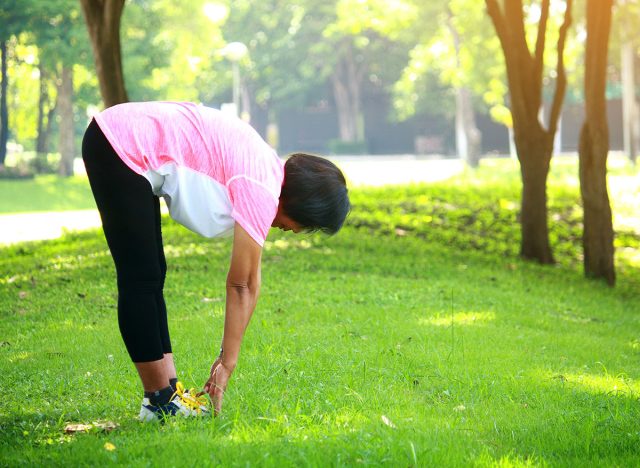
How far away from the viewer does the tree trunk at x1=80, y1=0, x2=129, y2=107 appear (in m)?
12.7

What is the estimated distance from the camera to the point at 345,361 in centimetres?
594

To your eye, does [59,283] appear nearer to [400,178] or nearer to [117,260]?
[117,260]

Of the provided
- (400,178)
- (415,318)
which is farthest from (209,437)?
(400,178)

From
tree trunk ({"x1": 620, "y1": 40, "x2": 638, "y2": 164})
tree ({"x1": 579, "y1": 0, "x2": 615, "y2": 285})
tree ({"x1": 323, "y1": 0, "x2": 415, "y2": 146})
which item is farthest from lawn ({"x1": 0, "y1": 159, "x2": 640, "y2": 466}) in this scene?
tree ({"x1": 323, "y1": 0, "x2": 415, "y2": 146})

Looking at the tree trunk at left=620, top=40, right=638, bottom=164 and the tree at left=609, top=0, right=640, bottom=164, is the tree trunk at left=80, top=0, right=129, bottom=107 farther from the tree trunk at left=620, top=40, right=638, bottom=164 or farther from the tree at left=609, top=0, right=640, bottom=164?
the tree trunk at left=620, top=40, right=638, bottom=164

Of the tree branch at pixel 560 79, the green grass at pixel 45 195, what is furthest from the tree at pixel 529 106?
the green grass at pixel 45 195

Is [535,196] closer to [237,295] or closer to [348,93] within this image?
[237,295]

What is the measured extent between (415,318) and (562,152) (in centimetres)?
5441

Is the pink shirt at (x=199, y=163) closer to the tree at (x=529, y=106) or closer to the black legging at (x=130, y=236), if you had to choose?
the black legging at (x=130, y=236)

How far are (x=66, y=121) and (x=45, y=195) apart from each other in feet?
36.5

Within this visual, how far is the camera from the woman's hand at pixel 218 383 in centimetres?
432

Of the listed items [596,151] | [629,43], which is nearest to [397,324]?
[596,151]

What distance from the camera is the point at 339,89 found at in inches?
2611

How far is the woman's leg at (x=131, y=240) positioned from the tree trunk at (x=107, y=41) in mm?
8780
